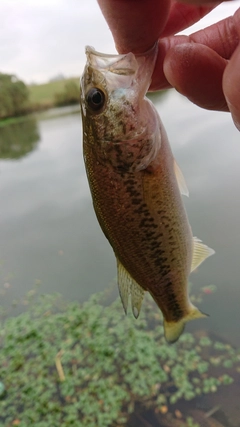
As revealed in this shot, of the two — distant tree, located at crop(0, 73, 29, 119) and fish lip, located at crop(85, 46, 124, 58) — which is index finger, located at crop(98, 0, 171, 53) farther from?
distant tree, located at crop(0, 73, 29, 119)

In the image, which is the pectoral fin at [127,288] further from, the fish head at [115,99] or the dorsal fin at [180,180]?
the fish head at [115,99]

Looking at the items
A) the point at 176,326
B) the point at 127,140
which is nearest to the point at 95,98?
the point at 127,140

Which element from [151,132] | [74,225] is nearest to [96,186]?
[151,132]

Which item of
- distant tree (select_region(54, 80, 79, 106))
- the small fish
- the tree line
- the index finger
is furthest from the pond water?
the tree line

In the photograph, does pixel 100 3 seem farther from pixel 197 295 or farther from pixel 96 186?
pixel 197 295

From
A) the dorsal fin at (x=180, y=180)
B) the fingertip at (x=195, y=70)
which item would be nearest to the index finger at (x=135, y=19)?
the fingertip at (x=195, y=70)

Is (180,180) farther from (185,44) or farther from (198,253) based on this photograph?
(185,44)

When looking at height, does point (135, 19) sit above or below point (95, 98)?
above
